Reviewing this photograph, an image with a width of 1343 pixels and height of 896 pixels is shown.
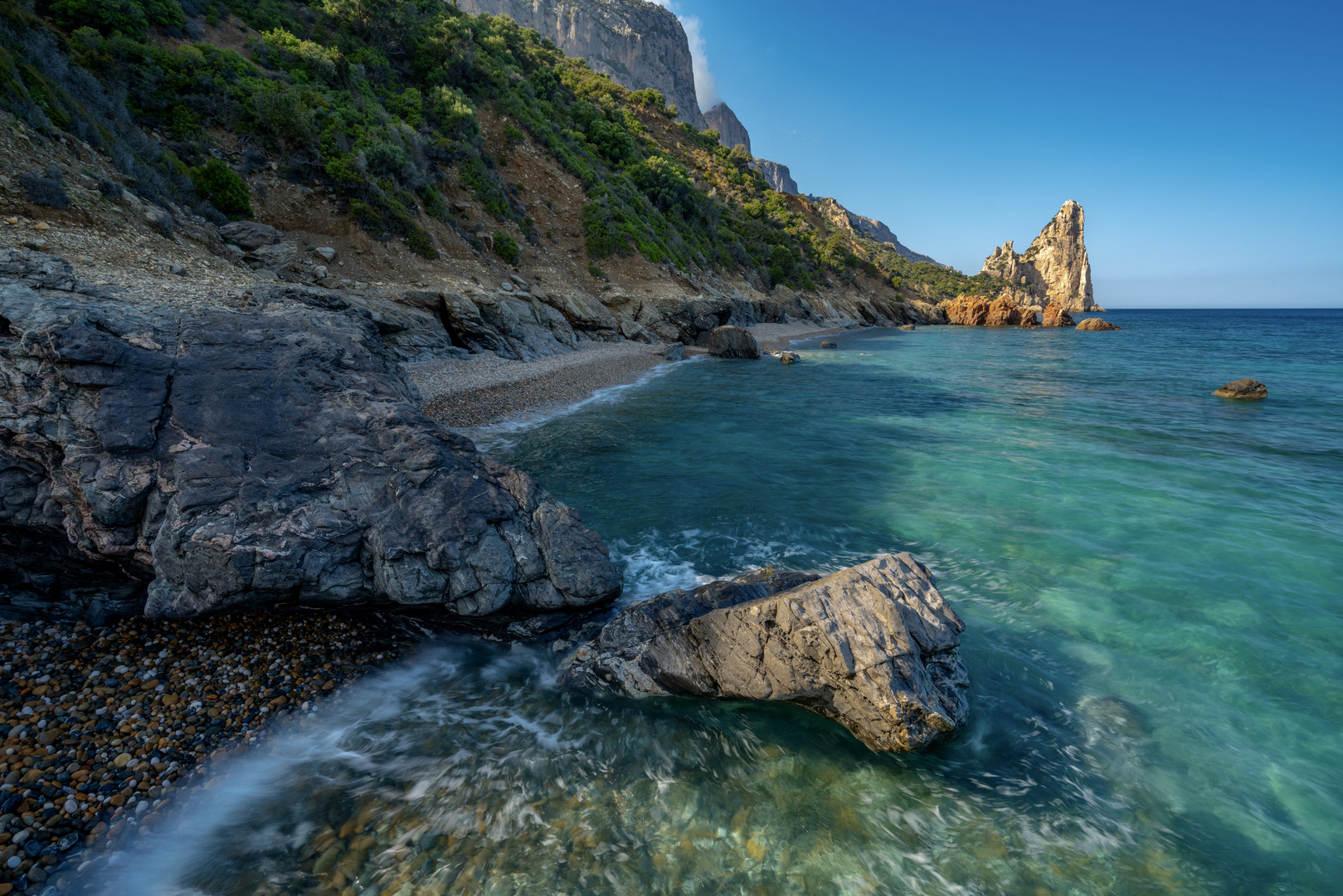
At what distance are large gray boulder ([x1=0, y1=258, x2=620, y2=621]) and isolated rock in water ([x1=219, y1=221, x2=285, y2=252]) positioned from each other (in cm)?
1305

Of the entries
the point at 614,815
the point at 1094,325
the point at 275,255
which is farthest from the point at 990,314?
the point at 614,815

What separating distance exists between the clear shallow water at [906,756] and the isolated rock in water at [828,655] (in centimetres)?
32

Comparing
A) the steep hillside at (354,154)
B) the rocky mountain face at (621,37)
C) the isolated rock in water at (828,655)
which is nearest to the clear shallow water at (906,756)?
the isolated rock in water at (828,655)

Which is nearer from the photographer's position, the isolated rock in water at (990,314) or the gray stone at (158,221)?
the gray stone at (158,221)

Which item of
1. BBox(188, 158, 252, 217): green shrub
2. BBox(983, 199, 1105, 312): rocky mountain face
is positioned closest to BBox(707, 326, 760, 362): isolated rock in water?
BBox(188, 158, 252, 217): green shrub

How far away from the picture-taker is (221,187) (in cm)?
1834

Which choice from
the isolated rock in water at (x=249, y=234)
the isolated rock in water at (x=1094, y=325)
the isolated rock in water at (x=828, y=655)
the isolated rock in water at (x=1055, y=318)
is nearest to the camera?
the isolated rock in water at (x=828, y=655)

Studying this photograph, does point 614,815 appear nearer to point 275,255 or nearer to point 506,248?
point 275,255

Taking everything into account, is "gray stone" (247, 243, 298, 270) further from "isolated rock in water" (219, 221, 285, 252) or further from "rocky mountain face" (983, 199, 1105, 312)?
"rocky mountain face" (983, 199, 1105, 312)

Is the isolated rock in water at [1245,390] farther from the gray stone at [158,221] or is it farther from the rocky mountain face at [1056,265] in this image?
the rocky mountain face at [1056,265]

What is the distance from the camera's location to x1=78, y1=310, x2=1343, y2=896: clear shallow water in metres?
4.02

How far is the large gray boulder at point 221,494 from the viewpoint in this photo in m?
5.23

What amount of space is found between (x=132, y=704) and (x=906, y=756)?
680 centimetres

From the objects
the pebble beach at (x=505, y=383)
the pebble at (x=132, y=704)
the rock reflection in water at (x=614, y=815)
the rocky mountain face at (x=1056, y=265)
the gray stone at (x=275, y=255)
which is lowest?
the rock reflection in water at (x=614, y=815)
